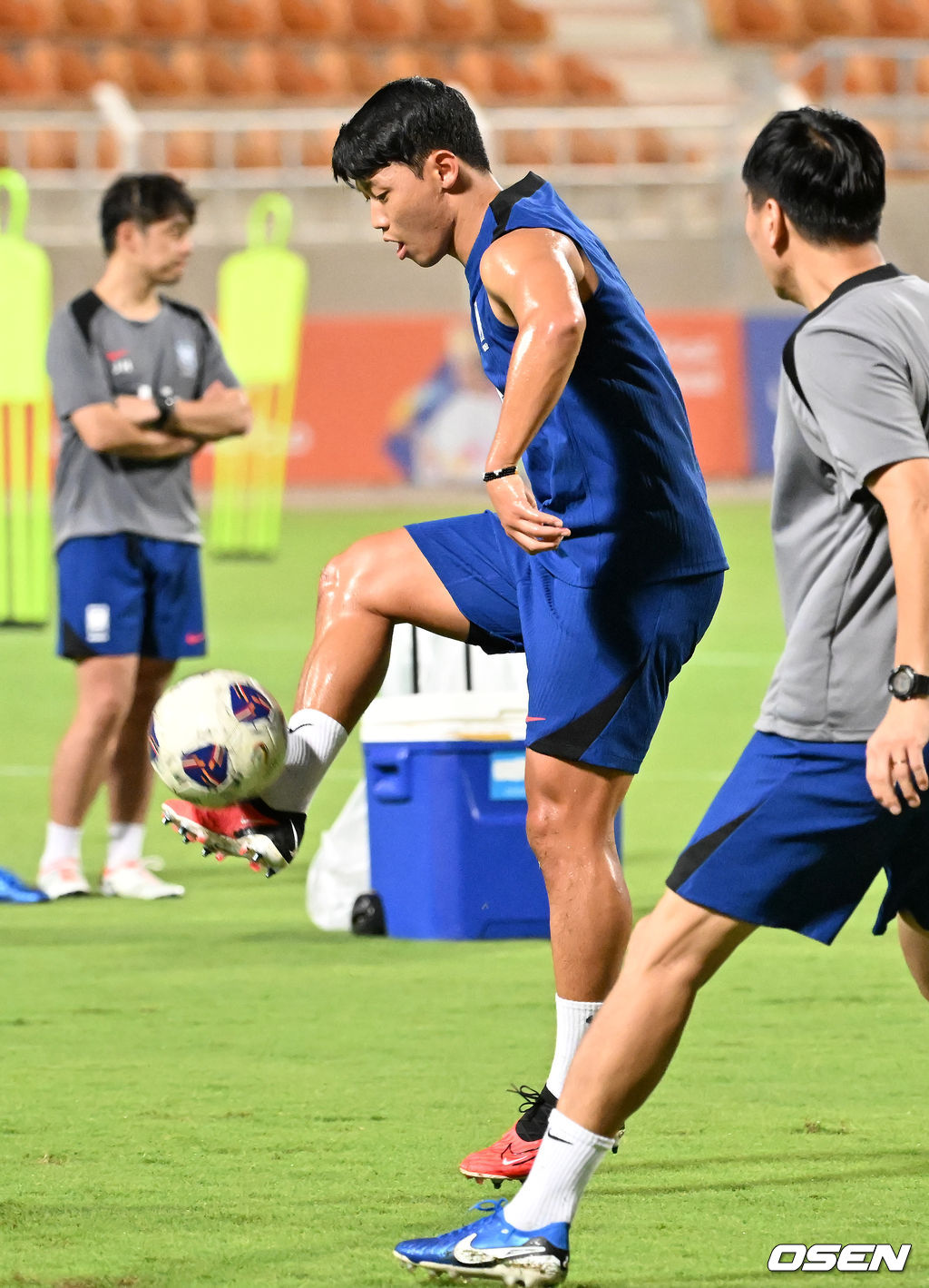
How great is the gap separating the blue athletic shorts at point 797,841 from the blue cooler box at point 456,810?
2937 mm

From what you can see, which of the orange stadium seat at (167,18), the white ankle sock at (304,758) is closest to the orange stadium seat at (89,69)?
the orange stadium seat at (167,18)

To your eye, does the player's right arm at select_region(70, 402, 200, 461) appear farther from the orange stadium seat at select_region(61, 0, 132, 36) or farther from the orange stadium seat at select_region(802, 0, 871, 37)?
the orange stadium seat at select_region(802, 0, 871, 37)

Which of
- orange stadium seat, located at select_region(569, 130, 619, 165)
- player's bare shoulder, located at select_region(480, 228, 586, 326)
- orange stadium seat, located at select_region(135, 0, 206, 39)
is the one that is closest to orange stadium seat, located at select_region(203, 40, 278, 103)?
orange stadium seat, located at select_region(135, 0, 206, 39)

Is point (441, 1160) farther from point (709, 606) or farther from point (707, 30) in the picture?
point (707, 30)

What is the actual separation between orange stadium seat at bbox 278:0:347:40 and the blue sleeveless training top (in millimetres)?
23695

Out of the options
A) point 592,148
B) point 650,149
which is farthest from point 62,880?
point 650,149

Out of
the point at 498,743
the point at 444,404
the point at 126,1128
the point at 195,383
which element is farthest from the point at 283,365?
the point at 126,1128

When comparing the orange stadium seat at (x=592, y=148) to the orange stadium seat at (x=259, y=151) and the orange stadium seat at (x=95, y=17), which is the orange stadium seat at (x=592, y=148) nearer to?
the orange stadium seat at (x=259, y=151)

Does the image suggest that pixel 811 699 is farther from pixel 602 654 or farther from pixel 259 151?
pixel 259 151

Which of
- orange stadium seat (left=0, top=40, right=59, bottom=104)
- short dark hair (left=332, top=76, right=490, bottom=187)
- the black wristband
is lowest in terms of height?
the black wristband

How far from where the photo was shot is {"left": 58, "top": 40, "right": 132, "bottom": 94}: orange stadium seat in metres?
24.7

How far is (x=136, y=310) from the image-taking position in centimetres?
719

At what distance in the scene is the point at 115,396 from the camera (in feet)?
23.2

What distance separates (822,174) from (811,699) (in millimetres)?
812
